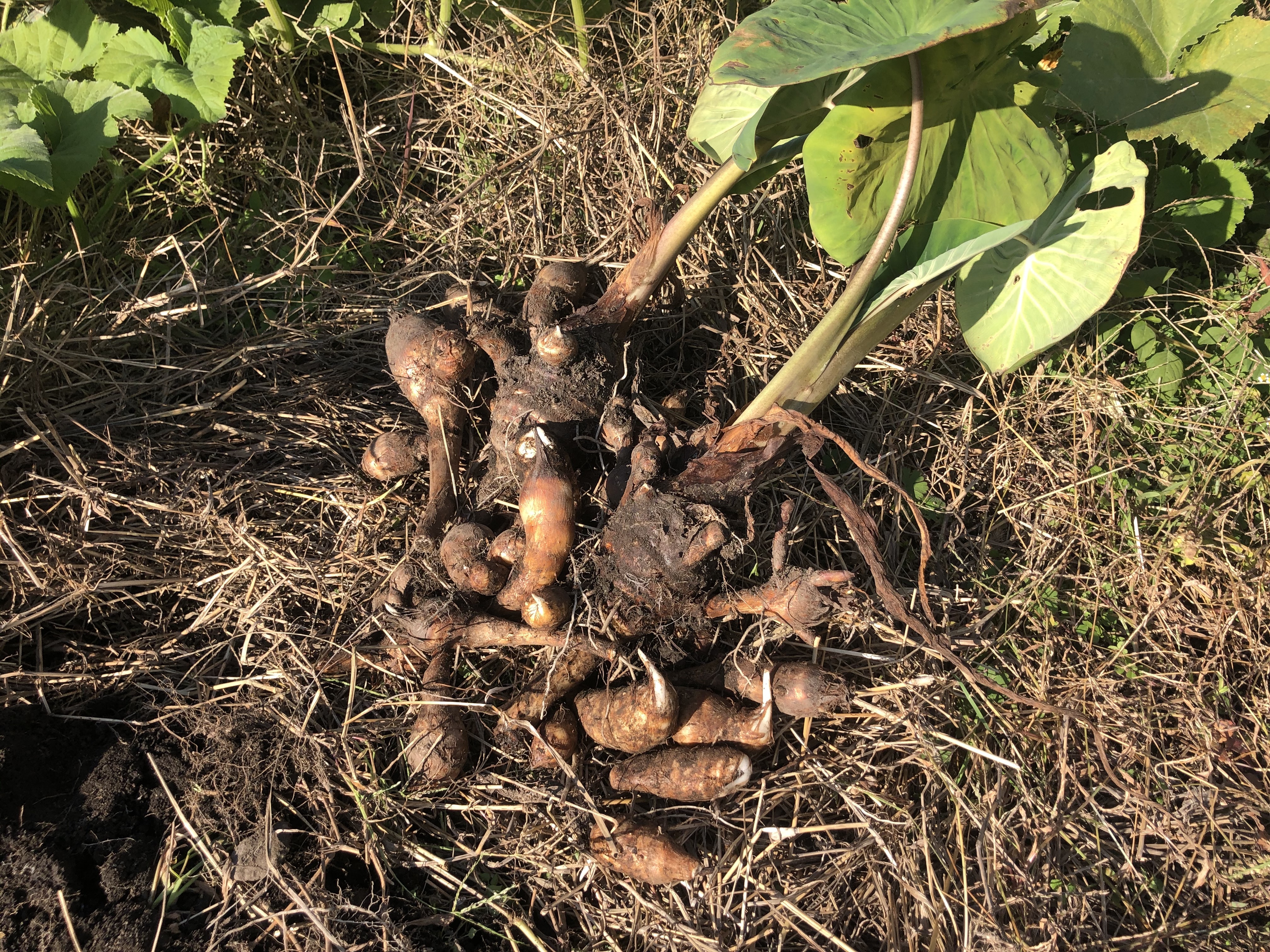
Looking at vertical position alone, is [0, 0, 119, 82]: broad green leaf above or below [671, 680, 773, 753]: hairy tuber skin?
above

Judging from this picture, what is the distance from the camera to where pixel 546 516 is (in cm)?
183

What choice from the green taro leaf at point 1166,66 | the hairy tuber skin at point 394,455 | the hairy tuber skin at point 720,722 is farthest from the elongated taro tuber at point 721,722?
the green taro leaf at point 1166,66

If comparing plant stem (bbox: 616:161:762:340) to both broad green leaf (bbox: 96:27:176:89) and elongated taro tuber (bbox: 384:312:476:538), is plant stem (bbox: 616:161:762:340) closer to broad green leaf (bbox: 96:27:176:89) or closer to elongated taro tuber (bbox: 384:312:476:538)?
elongated taro tuber (bbox: 384:312:476:538)

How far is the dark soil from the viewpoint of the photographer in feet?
5.18

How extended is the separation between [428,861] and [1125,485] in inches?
83.9

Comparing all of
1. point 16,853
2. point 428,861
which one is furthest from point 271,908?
point 16,853

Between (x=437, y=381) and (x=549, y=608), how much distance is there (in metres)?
0.69

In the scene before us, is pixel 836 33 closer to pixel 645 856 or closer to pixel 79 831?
pixel 645 856

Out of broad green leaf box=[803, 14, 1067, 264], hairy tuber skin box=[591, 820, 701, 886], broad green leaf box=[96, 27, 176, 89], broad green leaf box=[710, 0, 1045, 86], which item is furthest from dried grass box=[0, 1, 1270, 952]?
broad green leaf box=[710, 0, 1045, 86]

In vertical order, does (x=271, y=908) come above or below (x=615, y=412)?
below

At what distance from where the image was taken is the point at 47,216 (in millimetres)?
2480

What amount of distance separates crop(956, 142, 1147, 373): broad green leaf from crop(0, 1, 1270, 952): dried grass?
0.39m

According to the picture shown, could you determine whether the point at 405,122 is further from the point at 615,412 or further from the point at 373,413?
the point at 615,412

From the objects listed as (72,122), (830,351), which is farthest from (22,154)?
(830,351)
